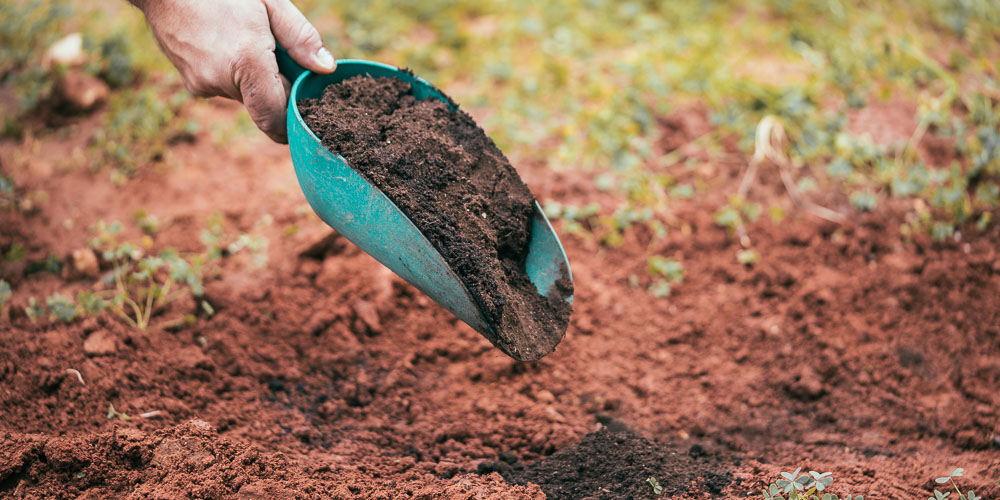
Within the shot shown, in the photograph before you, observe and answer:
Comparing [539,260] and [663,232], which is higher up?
[539,260]

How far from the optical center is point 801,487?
77.2 inches

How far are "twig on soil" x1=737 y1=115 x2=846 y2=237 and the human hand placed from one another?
2.25m

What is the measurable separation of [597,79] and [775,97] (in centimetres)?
106

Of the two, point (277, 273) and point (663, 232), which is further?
point (663, 232)

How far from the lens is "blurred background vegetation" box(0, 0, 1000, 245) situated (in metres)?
3.65

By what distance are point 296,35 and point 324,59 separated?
0.11 m

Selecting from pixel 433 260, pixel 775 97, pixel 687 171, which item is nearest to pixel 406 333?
pixel 433 260

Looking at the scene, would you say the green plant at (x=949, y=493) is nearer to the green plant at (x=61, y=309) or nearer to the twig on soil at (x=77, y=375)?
the twig on soil at (x=77, y=375)

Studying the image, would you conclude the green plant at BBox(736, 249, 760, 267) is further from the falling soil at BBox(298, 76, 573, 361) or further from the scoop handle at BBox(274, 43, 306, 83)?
the scoop handle at BBox(274, 43, 306, 83)

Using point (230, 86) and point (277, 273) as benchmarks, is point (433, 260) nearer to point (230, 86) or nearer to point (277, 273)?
point (230, 86)

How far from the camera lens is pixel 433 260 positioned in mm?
2078

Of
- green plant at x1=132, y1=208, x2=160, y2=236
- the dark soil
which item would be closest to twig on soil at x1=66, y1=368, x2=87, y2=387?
green plant at x1=132, y1=208, x2=160, y2=236

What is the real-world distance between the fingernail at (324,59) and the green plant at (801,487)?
188 centimetres

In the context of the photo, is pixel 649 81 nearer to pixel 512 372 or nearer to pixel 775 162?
pixel 775 162
